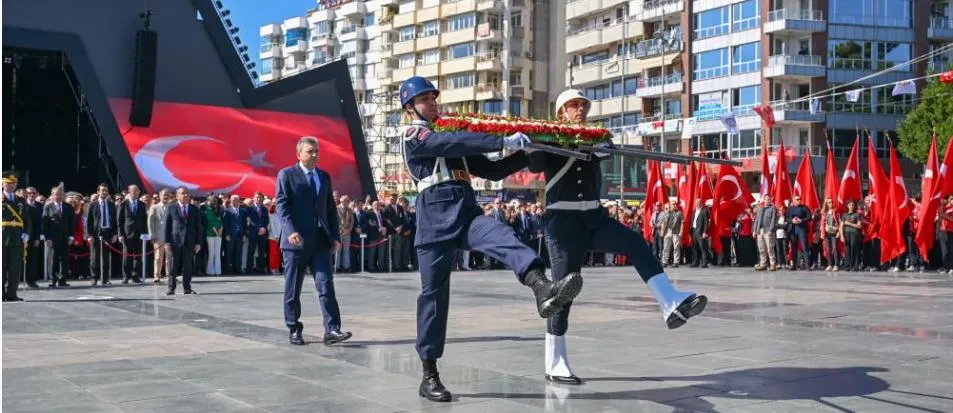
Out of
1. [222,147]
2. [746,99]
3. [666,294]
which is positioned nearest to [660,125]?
[746,99]

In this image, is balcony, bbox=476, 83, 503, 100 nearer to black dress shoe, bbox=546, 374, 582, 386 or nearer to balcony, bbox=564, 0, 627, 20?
balcony, bbox=564, 0, 627, 20

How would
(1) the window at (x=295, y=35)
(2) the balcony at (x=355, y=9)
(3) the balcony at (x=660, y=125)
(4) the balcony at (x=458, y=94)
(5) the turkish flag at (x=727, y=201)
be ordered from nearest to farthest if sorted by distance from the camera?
(5) the turkish flag at (x=727, y=201) < (3) the balcony at (x=660, y=125) < (4) the balcony at (x=458, y=94) < (2) the balcony at (x=355, y=9) < (1) the window at (x=295, y=35)

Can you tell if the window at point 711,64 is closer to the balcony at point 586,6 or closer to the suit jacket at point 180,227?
the balcony at point 586,6

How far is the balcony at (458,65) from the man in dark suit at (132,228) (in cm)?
6474

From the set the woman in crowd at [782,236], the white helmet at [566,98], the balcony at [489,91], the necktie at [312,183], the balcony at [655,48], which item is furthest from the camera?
the balcony at [489,91]

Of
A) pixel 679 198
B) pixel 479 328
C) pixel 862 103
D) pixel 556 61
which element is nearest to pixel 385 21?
pixel 556 61

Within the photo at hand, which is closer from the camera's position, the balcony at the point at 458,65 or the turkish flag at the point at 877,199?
the turkish flag at the point at 877,199

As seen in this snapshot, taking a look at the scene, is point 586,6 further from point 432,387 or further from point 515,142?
point 432,387

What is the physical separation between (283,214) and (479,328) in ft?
8.32

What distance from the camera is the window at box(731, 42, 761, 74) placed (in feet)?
207

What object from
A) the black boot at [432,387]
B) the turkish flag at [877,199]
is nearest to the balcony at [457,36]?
the turkish flag at [877,199]

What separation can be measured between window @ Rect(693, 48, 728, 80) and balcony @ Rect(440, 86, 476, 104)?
22602mm

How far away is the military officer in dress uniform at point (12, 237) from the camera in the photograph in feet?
49.4

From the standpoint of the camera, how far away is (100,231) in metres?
20.4
